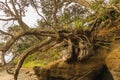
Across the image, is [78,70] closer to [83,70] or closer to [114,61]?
[83,70]

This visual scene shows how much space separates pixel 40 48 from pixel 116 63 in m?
3.01

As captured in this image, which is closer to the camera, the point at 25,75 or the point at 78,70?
the point at 78,70

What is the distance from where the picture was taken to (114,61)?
10.4 meters

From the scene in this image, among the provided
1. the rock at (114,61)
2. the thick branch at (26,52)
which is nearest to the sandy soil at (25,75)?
the thick branch at (26,52)

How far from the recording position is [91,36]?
37.2ft

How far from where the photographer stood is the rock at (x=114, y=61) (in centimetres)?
1009

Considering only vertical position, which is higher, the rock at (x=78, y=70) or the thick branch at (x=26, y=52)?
the thick branch at (x=26, y=52)

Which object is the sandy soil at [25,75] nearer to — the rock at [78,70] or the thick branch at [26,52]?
the rock at [78,70]

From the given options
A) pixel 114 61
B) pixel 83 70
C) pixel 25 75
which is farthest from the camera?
pixel 25 75

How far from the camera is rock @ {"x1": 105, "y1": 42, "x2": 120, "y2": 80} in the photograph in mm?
10094

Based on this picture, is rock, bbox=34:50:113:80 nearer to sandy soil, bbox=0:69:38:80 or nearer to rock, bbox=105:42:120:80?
rock, bbox=105:42:120:80

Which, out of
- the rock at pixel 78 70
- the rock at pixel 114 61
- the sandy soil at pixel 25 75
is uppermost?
the rock at pixel 114 61

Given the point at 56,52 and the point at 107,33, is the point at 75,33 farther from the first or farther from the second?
the point at 56,52

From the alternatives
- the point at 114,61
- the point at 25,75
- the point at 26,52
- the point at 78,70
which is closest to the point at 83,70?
the point at 78,70
